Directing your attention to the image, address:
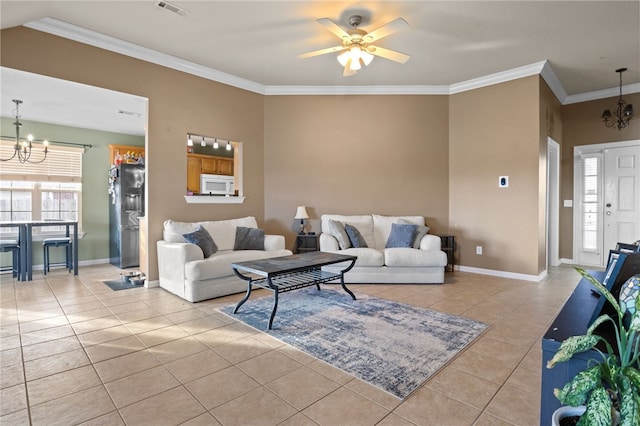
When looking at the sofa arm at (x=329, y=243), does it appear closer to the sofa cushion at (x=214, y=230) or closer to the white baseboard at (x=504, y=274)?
the sofa cushion at (x=214, y=230)

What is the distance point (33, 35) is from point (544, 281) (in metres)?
6.74

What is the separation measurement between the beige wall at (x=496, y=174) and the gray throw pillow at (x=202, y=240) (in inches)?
147

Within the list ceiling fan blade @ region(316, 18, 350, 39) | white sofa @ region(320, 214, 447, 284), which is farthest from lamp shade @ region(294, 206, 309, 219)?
ceiling fan blade @ region(316, 18, 350, 39)

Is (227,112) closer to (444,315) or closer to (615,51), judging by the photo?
(444,315)

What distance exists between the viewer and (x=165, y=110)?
439 centimetres

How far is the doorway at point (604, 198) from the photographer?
5.37m

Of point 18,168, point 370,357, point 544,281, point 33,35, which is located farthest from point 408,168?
point 18,168

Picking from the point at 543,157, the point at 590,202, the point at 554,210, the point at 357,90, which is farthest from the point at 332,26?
the point at 590,202

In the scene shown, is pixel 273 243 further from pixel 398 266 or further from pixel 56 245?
pixel 56 245

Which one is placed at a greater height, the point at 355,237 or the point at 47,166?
the point at 47,166

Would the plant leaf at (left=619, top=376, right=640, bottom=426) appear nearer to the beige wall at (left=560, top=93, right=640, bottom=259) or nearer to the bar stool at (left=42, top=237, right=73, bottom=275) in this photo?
the beige wall at (left=560, top=93, right=640, bottom=259)

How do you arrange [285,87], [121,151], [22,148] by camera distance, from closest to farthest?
[285,87] → [22,148] → [121,151]

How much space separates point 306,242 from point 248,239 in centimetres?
104

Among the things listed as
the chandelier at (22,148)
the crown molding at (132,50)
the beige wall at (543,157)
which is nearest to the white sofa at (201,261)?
the crown molding at (132,50)
